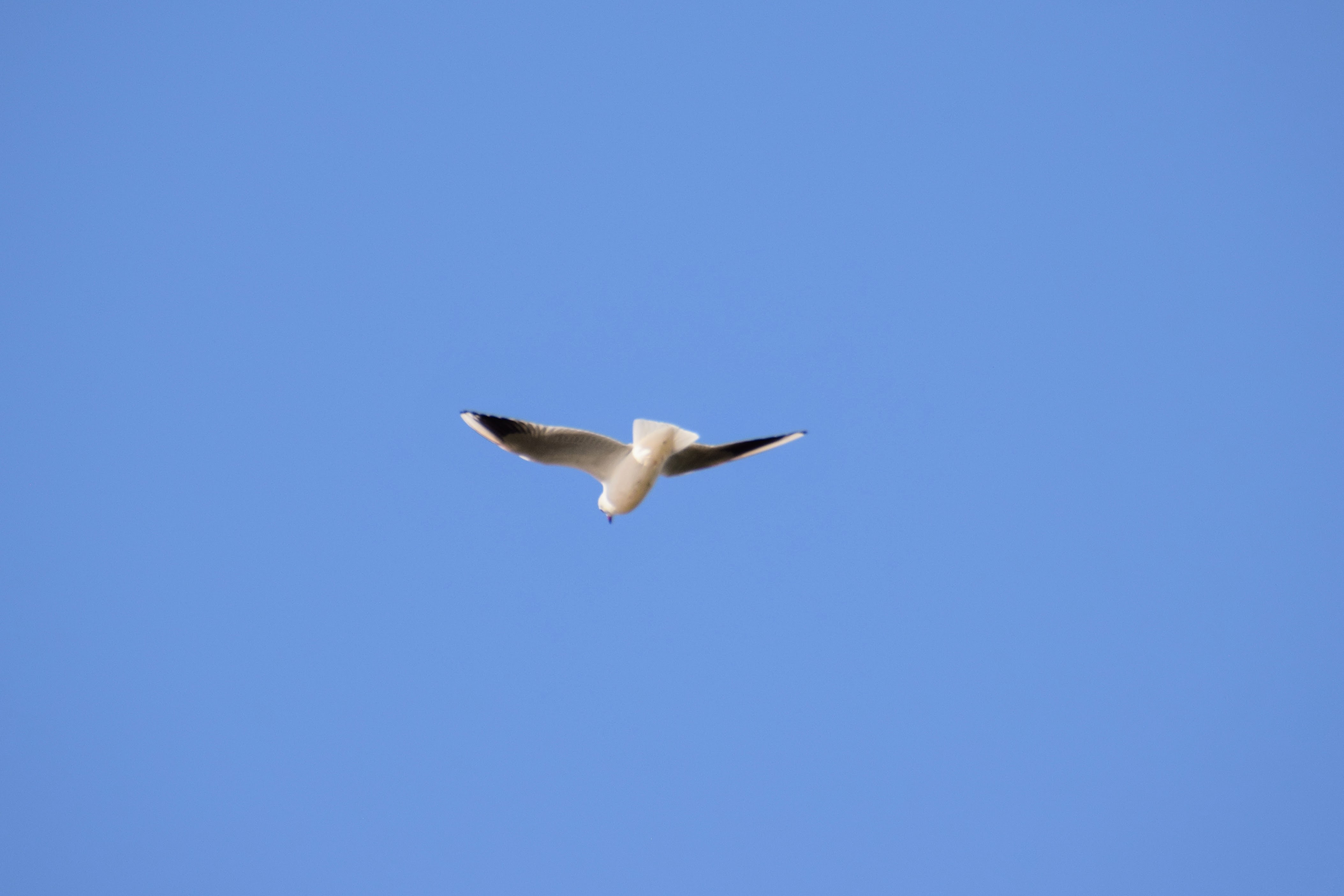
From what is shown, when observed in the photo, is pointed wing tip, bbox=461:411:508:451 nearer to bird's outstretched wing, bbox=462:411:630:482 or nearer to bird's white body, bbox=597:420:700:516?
bird's outstretched wing, bbox=462:411:630:482

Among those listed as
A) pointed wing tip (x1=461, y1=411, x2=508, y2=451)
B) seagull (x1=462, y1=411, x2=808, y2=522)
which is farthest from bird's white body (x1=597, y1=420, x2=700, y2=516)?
pointed wing tip (x1=461, y1=411, x2=508, y2=451)

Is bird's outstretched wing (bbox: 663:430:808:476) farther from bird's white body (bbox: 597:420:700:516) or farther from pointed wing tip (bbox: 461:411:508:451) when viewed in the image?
pointed wing tip (bbox: 461:411:508:451)

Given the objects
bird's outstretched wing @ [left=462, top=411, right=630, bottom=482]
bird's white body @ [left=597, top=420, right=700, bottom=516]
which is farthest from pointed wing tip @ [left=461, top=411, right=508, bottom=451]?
bird's white body @ [left=597, top=420, right=700, bottom=516]

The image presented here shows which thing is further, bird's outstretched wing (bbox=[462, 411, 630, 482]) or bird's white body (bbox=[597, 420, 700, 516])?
bird's outstretched wing (bbox=[462, 411, 630, 482])

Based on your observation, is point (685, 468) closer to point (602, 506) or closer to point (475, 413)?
point (602, 506)

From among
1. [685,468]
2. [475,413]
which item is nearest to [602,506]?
[685,468]

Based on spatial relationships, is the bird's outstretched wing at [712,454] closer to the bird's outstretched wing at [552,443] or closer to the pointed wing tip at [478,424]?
the bird's outstretched wing at [552,443]
